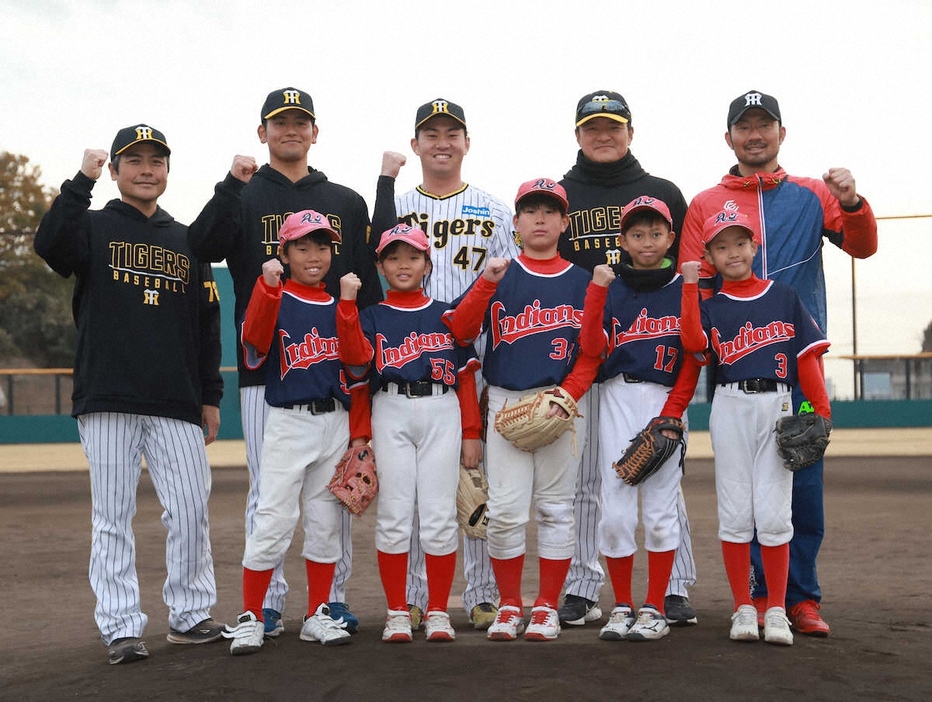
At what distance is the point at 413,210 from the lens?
420 cm

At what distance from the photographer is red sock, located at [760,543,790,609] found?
11.7ft

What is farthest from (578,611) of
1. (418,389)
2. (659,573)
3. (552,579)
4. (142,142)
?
(142,142)

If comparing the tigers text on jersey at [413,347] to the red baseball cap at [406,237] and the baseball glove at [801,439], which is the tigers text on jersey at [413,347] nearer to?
the red baseball cap at [406,237]

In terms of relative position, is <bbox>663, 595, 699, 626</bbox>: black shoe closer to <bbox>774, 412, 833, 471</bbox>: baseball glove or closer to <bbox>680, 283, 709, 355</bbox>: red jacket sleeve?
<bbox>774, 412, 833, 471</bbox>: baseball glove

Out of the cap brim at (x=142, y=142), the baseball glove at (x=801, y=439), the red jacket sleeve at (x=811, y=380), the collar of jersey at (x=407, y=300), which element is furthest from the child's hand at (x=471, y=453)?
the cap brim at (x=142, y=142)

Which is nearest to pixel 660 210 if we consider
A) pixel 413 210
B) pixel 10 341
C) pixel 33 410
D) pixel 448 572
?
pixel 413 210

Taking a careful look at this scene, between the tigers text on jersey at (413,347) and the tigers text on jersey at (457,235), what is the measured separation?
0.28 meters

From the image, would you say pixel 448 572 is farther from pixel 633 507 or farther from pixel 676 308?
pixel 676 308

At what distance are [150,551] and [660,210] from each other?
15.9 feet

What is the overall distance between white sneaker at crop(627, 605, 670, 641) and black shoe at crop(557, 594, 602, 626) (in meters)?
0.45

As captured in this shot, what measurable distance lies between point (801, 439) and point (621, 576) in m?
0.86

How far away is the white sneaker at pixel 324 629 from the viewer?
356 cm

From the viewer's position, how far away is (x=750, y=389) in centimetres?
360

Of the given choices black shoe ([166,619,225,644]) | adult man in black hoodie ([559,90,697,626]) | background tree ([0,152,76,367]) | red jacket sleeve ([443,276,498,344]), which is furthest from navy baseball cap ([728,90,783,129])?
background tree ([0,152,76,367])
